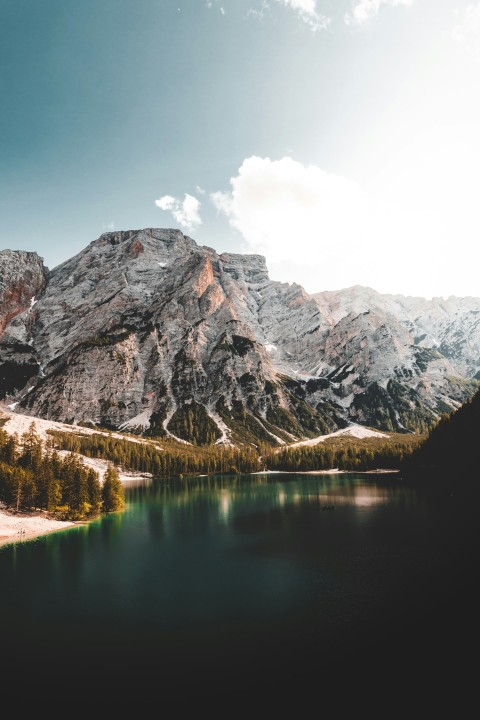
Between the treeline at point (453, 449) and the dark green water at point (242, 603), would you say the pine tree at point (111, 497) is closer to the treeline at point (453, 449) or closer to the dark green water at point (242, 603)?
the dark green water at point (242, 603)

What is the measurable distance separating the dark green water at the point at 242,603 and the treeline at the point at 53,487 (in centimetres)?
1238

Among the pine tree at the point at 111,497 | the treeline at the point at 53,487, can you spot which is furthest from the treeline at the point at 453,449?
the treeline at the point at 53,487

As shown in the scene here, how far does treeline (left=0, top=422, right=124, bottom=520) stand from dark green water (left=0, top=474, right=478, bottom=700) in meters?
12.4

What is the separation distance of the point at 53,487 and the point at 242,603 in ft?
219

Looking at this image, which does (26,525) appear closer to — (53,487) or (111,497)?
(53,487)

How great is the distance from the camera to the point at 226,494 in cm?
14900

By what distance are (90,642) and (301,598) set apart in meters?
21.8

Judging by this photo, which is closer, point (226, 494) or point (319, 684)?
point (319, 684)

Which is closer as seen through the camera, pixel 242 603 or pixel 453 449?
pixel 242 603

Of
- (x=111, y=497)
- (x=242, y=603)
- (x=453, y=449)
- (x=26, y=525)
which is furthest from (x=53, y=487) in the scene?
(x=453, y=449)

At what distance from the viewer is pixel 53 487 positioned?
95.9 metres

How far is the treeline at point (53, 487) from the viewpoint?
9319 cm

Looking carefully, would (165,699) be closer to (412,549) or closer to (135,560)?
(135,560)

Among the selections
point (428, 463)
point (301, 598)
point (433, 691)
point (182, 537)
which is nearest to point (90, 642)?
point (301, 598)
